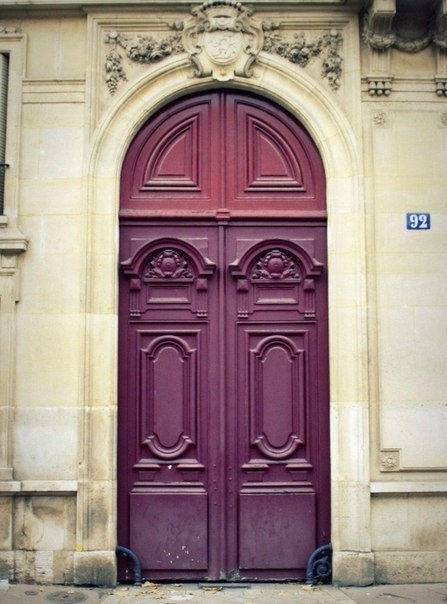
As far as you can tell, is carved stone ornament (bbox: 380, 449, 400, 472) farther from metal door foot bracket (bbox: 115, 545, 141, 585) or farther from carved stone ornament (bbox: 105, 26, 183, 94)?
carved stone ornament (bbox: 105, 26, 183, 94)

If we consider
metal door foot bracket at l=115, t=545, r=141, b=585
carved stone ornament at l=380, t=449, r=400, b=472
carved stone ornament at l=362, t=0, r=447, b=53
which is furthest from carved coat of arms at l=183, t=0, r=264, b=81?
metal door foot bracket at l=115, t=545, r=141, b=585

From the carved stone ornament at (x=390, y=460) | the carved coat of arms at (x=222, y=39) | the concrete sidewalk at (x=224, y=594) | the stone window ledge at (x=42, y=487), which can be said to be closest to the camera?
the concrete sidewalk at (x=224, y=594)

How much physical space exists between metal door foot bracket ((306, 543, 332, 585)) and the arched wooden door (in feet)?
0.32

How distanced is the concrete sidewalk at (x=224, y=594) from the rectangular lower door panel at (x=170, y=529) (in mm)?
216

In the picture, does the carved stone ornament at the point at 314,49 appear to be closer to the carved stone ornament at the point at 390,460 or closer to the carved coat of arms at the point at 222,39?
the carved coat of arms at the point at 222,39

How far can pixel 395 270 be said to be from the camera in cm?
711

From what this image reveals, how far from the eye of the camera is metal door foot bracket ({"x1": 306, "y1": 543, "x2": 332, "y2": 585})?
692 cm

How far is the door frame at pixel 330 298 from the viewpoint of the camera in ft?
22.4

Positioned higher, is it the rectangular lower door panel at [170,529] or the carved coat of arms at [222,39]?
the carved coat of arms at [222,39]

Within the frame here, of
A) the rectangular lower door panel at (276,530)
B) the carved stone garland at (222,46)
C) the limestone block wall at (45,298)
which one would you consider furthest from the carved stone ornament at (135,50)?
the rectangular lower door panel at (276,530)

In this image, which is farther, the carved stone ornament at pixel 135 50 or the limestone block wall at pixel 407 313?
the carved stone ornament at pixel 135 50

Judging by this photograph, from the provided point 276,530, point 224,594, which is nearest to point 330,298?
point 276,530

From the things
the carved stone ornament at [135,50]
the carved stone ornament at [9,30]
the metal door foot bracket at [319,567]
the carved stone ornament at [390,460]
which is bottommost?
the metal door foot bracket at [319,567]

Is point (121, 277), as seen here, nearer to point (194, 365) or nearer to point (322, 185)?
point (194, 365)
